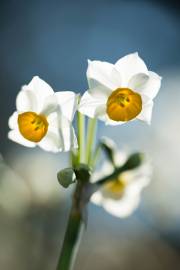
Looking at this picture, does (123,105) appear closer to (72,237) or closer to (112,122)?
(112,122)

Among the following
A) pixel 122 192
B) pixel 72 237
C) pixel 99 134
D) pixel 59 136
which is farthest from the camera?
pixel 99 134

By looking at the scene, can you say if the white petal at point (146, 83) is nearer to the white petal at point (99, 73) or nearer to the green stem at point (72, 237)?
the white petal at point (99, 73)

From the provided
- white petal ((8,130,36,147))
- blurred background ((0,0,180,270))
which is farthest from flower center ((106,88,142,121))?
blurred background ((0,0,180,270))

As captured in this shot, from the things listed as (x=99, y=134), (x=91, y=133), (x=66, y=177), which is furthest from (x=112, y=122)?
(x=99, y=134)

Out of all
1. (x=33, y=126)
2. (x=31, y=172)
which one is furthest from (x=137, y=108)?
(x=31, y=172)

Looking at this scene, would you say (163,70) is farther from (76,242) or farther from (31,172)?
(76,242)

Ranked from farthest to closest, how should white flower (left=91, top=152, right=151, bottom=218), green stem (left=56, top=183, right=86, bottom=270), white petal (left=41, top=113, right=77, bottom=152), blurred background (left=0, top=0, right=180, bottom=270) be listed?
blurred background (left=0, top=0, right=180, bottom=270), white flower (left=91, top=152, right=151, bottom=218), white petal (left=41, top=113, right=77, bottom=152), green stem (left=56, top=183, right=86, bottom=270)

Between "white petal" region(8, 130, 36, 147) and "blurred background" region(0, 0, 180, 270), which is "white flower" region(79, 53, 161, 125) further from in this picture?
"blurred background" region(0, 0, 180, 270)
